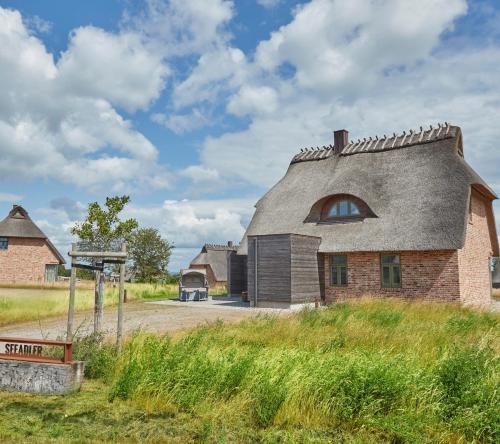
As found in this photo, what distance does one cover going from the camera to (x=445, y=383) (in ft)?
17.4

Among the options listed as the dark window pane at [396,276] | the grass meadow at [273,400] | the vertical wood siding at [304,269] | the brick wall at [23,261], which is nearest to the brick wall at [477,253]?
the dark window pane at [396,276]

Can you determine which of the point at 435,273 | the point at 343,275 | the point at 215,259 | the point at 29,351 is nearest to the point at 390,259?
the point at 435,273

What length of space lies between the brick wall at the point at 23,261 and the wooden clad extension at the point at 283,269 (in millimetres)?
26698

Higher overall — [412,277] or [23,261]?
[23,261]

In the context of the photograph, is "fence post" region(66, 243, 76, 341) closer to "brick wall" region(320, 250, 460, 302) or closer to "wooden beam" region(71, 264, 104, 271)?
"wooden beam" region(71, 264, 104, 271)

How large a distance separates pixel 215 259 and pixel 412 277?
3214 centimetres

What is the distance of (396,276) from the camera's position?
17.8 meters

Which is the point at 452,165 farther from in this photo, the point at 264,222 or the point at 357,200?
the point at 264,222

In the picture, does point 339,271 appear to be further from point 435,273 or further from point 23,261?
point 23,261

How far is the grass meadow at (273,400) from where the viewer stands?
4.82m

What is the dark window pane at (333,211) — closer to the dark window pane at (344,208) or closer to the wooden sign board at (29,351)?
the dark window pane at (344,208)

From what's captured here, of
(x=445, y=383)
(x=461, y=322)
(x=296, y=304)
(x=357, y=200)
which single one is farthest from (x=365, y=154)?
(x=445, y=383)

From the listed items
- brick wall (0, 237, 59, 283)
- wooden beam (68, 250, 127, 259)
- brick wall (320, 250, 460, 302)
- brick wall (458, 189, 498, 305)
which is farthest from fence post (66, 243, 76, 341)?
brick wall (0, 237, 59, 283)

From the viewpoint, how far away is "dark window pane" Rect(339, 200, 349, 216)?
2017cm
